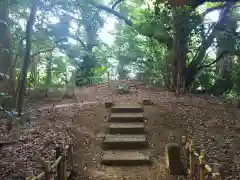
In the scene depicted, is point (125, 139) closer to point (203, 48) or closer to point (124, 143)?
point (124, 143)

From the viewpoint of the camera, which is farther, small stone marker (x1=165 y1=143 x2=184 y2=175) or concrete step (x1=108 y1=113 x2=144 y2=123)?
concrete step (x1=108 y1=113 x2=144 y2=123)

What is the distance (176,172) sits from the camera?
551cm

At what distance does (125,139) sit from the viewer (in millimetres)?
6918

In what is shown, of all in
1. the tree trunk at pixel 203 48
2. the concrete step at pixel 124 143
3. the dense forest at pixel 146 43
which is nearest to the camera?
the concrete step at pixel 124 143

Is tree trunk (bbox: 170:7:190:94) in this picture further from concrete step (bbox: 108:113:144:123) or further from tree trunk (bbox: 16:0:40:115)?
tree trunk (bbox: 16:0:40:115)

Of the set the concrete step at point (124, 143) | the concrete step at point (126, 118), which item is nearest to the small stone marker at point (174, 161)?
the concrete step at point (124, 143)

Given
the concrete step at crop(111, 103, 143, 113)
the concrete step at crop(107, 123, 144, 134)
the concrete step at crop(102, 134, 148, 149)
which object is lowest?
the concrete step at crop(102, 134, 148, 149)

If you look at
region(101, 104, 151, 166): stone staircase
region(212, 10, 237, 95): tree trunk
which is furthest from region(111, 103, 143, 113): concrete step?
region(212, 10, 237, 95): tree trunk

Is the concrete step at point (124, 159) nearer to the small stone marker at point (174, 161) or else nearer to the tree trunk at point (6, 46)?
the small stone marker at point (174, 161)

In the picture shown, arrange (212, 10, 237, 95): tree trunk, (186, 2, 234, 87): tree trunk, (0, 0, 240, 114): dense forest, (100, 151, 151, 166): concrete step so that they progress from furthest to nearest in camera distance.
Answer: (186, 2, 234, 87): tree trunk < (212, 10, 237, 95): tree trunk < (0, 0, 240, 114): dense forest < (100, 151, 151, 166): concrete step

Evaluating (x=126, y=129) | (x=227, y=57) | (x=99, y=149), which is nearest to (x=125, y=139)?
(x=126, y=129)

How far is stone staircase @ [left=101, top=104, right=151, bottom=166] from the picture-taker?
607 cm

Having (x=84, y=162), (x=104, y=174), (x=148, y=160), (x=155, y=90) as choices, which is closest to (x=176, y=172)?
(x=148, y=160)

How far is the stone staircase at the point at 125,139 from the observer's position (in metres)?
6.07
